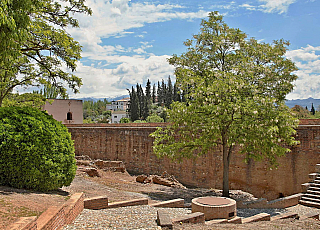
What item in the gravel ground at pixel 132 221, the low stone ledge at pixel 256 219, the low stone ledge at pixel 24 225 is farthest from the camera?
the low stone ledge at pixel 256 219

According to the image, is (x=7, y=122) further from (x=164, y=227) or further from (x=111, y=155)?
(x=111, y=155)

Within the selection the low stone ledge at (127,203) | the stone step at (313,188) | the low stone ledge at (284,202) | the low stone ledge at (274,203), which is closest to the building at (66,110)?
the low stone ledge at (274,203)

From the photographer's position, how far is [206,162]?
1714 cm

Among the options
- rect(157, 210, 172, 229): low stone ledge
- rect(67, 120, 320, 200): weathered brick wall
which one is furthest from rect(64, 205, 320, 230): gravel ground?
rect(67, 120, 320, 200): weathered brick wall

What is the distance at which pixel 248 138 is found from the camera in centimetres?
1195

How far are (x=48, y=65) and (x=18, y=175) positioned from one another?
8.15 metres

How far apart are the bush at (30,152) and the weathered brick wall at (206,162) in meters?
9.64

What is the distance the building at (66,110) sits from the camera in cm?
4556

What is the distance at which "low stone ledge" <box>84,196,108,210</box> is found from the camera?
8789mm

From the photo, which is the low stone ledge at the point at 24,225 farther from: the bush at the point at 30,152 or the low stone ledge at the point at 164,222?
the bush at the point at 30,152

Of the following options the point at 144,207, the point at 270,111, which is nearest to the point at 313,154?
the point at 270,111

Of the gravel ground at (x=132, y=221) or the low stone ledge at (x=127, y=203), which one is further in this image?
the low stone ledge at (x=127, y=203)

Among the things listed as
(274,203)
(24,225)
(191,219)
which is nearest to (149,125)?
(274,203)

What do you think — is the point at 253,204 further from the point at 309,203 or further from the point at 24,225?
the point at 24,225
